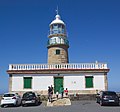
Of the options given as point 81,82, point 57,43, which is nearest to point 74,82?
point 81,82

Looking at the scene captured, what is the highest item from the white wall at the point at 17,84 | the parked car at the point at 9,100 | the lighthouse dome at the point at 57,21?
the lighthouse dome at the point at 57,21

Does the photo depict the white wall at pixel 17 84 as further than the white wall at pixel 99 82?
Yes

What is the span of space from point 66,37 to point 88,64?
5.76 meters

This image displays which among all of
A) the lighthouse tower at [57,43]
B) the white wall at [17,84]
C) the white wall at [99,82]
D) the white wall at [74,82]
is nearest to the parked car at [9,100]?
the white wall at [17,84]

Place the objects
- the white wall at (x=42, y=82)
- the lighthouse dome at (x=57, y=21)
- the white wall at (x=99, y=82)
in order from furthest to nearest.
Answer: the lighthouse dome at (x=57, y=21), the white wall at (x=42, y=82), the white wall at (x=99, y=82)

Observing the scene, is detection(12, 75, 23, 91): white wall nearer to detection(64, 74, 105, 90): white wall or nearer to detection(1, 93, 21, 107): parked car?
detection(64, 74, 105, 90): white wall

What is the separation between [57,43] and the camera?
29125 mm

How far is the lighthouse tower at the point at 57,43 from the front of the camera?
2917 cm

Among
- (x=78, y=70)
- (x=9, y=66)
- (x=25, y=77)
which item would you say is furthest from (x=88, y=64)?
(x=9, y=66)

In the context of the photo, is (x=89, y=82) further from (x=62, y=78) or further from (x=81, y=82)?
(x=62, y=78)

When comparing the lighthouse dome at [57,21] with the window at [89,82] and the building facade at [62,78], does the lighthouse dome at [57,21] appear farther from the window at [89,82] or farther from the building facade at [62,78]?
the window at [89,82]

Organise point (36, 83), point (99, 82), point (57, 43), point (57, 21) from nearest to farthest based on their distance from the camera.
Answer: point (99, 82) → point (36, 83) → point (57, 43) → point (57, 21)

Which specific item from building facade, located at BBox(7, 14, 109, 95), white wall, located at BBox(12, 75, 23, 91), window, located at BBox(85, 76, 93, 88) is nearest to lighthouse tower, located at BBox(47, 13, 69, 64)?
building facade, located at BBox(7, 14, 109, 95)

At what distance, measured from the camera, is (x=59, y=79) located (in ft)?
85.0
